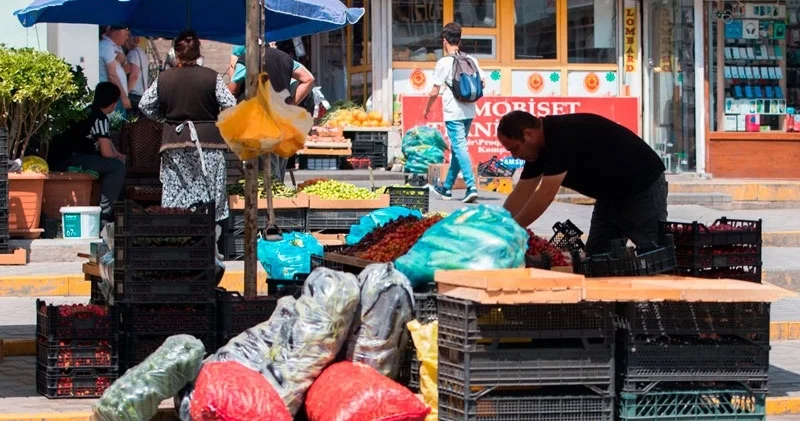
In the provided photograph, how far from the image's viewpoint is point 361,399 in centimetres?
679

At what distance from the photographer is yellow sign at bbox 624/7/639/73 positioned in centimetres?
2138

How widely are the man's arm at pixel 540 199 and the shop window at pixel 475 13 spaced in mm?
12617

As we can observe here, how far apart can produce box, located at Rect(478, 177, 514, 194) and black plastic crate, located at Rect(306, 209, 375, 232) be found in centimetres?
521

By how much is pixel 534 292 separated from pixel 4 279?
23.1 feet

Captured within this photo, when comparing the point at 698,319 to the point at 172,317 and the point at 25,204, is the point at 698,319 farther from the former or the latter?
the point at 25,204

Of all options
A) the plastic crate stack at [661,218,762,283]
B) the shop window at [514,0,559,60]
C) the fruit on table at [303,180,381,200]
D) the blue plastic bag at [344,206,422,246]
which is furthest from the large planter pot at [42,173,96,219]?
the shop window at [514,0,559,60]

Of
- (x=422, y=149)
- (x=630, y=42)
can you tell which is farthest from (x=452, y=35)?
(x=630, y=42)

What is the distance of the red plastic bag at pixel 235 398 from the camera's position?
6.83m

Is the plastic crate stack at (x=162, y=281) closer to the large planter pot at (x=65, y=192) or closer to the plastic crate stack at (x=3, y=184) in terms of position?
the plastic crate stack at (x=3, y=184)

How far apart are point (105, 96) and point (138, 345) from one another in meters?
6.41

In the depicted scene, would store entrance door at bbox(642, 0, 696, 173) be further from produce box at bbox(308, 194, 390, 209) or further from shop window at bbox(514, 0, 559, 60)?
produce box at bbox(308, 194, 390, 209)

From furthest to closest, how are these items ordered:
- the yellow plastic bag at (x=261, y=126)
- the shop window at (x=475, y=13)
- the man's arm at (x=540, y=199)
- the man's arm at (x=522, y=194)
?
the shop window at (x=475, y=13) < the yellow plastic bag at (x=261, y=126) < the man's arm at (x=522, y=194) < the man's arm at (x=540, y=199)

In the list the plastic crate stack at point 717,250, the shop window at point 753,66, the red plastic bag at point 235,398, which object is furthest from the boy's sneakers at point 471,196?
the red plastic bag at point 235,398

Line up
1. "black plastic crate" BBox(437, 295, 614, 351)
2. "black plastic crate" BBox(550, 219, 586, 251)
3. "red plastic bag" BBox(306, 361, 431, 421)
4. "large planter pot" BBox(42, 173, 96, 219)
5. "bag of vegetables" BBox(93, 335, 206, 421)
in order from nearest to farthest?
"black plastic crate" BBox(437, 295, 614, 351)
"red plastic bag" BBox(306, 361, 431, 421)
"bag of vegetables" BBox(93, 335, 206, 421)
"black plastic crate" BBox(550, 219, 586, 251)
"large planter pot" BBox(42, 173, 96, 219)
